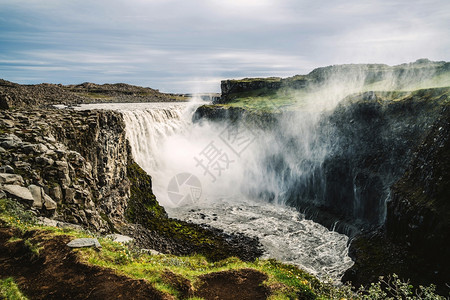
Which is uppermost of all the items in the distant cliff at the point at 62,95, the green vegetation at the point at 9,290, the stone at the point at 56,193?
the distant cliff at the point at 62,95

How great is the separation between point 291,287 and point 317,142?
3287 cm

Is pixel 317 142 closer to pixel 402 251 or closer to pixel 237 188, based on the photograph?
pixel 237 188

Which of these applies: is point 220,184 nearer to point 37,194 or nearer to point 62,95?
point 37,194

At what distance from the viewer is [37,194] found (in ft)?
50.1

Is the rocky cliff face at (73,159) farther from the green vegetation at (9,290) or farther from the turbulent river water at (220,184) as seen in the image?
the turbulent river water at (220,184)

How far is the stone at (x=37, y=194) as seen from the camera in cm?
1494

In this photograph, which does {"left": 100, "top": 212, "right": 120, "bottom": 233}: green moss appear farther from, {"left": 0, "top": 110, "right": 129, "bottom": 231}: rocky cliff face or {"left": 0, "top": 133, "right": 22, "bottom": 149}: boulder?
{"left": 0, "top": 133, "right": 22, "bottom": 149}: boulder

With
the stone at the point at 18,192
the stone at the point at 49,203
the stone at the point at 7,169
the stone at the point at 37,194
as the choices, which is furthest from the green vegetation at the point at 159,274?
the stone at the point at 7,169

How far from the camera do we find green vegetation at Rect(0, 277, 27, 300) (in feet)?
27.6

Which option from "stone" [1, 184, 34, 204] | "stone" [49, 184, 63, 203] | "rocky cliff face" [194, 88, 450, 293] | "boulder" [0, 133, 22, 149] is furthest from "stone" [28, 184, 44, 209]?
"rocky cliff face" [194, 88, 450, 293]

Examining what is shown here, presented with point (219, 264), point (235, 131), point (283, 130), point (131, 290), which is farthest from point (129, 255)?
point (235, 131)

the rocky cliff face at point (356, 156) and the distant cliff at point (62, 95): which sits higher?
the distant cliff at point (62, 95)

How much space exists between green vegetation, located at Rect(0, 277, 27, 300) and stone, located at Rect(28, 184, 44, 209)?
6.43m

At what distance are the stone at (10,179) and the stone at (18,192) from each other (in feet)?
1.11
